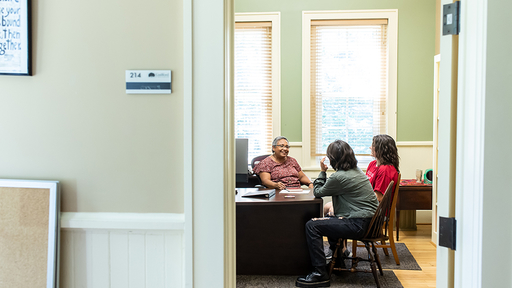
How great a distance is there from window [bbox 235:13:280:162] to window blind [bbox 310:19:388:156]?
0.56m

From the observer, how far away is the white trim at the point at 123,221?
1.21 meters

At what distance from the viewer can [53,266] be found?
1227mm

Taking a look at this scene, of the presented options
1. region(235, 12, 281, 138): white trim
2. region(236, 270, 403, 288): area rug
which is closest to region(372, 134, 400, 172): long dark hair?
region(236, 270, 403, 288): area rug

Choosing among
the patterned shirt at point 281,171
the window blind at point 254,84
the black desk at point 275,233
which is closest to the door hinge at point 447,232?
the black desk at point 275,233

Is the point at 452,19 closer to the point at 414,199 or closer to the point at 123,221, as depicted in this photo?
the point at 123,221

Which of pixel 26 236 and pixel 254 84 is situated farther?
pixel 254 84

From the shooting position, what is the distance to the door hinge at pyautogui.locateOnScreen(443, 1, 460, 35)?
3.66ft

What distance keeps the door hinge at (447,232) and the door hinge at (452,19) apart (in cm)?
60

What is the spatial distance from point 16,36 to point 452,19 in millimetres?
1462

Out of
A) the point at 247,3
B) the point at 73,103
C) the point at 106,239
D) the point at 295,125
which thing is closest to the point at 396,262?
the point at 295,125

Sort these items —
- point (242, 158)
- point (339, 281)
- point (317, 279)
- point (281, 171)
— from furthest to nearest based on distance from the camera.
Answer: point (281, 171)
point (242, 158)
point (339, 281)
point (317, 279)

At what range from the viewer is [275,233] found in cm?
318

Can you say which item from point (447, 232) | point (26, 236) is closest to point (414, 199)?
point (447, 232)

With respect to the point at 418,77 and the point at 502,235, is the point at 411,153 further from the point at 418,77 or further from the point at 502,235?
the point at 502,235
